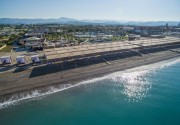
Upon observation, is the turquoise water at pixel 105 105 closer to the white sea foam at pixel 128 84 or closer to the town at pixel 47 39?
the white sea foam at pixel 128 84

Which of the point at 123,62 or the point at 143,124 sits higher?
the point at 123,62

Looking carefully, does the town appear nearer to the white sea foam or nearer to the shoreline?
the shoreline

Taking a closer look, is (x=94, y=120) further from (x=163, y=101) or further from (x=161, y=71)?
(x=161, y=71)

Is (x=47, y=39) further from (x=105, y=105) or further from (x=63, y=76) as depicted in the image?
(x=105, y=105)

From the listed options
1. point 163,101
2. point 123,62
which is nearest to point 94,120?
point 163,101

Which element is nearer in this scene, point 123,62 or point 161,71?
point 161,71

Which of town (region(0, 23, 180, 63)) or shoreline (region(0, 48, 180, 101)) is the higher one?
town (region(0, 23, 180, 63))

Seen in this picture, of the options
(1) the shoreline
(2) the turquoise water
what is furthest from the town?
(2) the turquoise water
